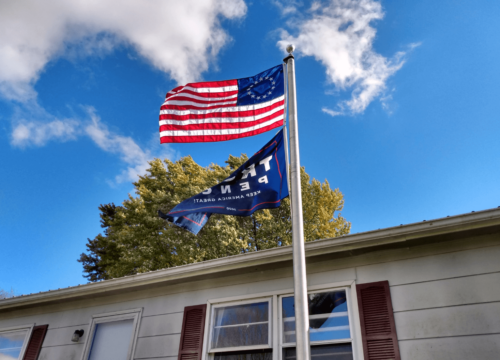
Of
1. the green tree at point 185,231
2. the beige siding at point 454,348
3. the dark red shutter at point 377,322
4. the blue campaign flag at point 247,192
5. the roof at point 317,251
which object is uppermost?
the green tree at point 185,231

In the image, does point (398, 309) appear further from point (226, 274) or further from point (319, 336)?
point (226, 274)

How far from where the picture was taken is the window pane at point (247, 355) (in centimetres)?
547

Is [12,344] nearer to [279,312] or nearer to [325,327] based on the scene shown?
[279,312]

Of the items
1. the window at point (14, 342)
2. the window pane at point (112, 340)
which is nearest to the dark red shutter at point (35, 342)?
the window at point (14, 342)

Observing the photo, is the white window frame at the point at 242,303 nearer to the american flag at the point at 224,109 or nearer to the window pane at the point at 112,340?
the window pane at the point at 112,340

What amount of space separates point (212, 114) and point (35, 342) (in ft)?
20.0

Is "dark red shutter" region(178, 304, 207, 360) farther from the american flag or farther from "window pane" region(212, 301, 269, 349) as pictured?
the american flag

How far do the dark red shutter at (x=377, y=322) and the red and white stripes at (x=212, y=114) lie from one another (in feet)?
8.97

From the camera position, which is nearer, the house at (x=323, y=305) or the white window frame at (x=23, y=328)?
the house at (x=323, y=305)

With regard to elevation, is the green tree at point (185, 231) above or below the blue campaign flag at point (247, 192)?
above

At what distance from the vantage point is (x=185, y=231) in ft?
47.0

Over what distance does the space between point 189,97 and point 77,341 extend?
5144mm

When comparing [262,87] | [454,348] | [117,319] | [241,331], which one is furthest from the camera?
[117,319]

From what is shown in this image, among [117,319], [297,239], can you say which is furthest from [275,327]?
[117,319]
